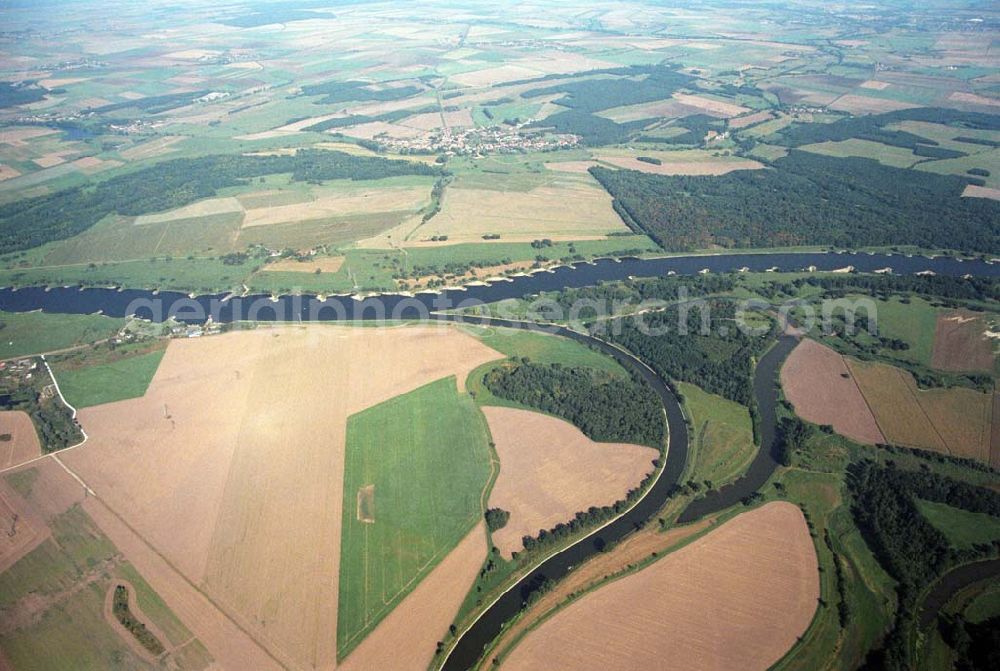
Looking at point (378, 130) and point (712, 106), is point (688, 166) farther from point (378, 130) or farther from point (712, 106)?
point (378, 130)

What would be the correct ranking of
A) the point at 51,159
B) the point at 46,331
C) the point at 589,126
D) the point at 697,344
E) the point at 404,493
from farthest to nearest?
the point at 589,126 < the point at 51,159 < the point at 46,331 < the point at 697,344 < the point at 404,493

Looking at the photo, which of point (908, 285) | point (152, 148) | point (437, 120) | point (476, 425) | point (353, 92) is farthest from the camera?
point (353, 92)

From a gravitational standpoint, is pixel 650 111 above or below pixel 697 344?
above

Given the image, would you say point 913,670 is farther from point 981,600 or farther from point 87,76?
point 87,76

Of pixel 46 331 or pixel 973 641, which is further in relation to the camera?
pixel 46 331

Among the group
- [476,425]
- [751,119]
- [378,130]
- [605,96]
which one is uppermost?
[605,96]

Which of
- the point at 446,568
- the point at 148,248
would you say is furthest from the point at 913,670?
the point at 148,248

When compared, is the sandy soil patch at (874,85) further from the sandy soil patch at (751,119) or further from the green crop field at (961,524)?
the green crop field at (961,524)

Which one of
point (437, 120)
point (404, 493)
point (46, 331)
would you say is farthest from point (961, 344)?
point (437, 120)

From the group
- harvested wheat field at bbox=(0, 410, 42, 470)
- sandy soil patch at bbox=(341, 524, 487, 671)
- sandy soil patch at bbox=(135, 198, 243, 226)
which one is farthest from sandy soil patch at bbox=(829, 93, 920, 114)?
harvested wheat field at bbox=(0, 410, 42, 470)
